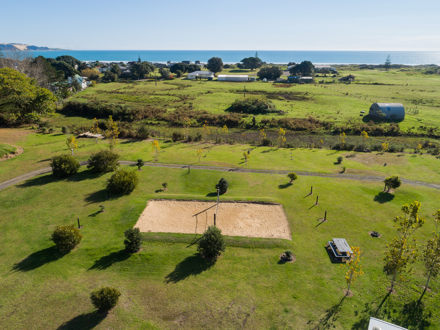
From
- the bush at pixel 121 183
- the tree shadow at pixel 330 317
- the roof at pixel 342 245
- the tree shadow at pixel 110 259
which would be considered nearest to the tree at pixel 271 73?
the bush at pixel 121 183

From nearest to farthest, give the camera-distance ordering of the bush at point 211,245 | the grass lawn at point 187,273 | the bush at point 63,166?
the grass lawn at point 187,273, the bush at point 211,245, the bush at point 63,166

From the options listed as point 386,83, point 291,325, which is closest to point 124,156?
point 291,325

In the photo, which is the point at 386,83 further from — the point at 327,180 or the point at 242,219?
the point at 242,219

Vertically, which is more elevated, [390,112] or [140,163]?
[390,112]

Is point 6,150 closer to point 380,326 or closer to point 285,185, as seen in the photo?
point 285,185

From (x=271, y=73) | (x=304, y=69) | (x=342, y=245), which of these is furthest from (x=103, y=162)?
(x=304, y=69)

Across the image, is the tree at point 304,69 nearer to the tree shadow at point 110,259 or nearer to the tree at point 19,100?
the tree at point 19,100
